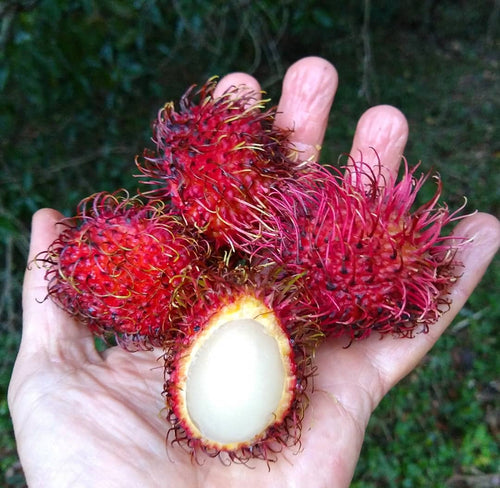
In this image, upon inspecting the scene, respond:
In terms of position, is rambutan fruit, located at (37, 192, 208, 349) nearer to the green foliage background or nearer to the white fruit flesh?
the white fruit flesh

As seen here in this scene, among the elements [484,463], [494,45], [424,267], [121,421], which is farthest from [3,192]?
[494,45]

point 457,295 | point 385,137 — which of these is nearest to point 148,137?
point 385,137

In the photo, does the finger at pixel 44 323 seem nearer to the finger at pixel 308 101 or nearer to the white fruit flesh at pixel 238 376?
the white fruit flesh at pixel 238 376

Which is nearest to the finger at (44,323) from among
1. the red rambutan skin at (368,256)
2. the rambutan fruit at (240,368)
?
the rambutan fruit at (240,368)

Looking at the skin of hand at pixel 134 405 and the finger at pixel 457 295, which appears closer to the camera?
the skin of hand at pixel 134 405

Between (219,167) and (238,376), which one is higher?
(219,167)

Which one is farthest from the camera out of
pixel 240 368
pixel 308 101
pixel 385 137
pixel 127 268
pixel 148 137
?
pixel 148 137

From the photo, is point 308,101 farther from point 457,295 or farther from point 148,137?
point 148,137
